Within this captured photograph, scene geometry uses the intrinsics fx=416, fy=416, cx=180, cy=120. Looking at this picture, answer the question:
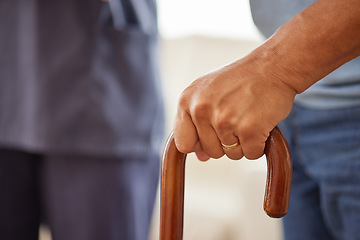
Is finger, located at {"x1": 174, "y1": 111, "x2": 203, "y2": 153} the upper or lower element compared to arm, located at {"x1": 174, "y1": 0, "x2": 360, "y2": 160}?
lower

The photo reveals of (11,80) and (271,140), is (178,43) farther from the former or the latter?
(271,140)

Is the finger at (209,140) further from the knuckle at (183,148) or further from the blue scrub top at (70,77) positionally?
the blue scrub top at (70,77)

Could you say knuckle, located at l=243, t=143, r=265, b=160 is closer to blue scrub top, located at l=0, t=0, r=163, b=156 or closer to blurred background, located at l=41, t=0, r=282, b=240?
blue scrub top, located at l=0, t=0, r=163, b=156

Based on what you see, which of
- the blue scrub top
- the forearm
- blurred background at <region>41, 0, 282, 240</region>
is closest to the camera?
the forearm

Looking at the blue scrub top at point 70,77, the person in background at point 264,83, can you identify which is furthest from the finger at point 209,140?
the blue scrub top at point 70,77

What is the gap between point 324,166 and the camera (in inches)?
22.6

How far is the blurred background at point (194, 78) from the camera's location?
150 centimetres

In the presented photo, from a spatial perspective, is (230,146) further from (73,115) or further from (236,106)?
(73,115)

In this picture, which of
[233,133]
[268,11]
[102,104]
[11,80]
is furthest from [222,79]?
[11,80]

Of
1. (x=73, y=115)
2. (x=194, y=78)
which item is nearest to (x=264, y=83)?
(x=73, y=115)

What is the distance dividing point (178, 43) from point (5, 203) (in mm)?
1350

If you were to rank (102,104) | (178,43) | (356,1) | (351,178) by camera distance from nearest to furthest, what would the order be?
(356,1) < (351,178) < (102,104) < (178,43)

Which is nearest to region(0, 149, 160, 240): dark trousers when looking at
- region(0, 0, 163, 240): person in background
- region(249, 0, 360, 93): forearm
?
region(0, 0, 163, 240): person in background

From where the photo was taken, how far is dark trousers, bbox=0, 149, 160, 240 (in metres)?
0.77
